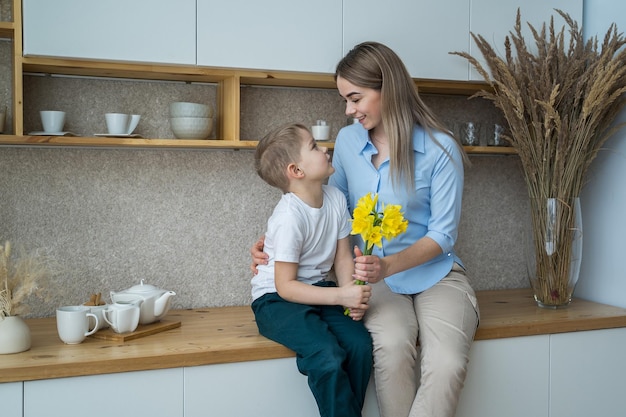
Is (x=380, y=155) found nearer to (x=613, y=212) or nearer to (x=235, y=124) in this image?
(x=235, y=124)

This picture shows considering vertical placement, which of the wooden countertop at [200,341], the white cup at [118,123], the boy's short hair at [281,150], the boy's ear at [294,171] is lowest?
the wooden countertop at [200,341]

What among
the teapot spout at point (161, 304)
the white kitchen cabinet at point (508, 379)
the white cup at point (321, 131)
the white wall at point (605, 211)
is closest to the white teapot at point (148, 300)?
the teapot spout at point (161, 304)

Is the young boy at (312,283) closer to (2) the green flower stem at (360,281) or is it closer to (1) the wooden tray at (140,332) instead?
(2) the green flower stem at (360,281)

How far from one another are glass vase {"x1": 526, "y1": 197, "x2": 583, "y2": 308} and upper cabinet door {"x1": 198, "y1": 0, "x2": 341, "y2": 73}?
3.11 ft

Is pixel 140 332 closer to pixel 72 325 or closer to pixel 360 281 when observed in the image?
pixel 72 325

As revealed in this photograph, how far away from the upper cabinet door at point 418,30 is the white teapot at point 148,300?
98 cm

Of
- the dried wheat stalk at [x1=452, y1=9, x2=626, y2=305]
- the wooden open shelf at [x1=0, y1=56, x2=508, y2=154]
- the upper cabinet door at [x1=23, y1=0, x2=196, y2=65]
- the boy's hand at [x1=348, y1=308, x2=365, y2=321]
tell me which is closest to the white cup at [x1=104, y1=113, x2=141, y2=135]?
the wooden open shelf at [x1=0, y1=56, x2=508, y2=154]

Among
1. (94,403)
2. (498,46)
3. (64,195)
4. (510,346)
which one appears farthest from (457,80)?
(94,403)

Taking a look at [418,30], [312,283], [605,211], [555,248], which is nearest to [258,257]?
[312,283]

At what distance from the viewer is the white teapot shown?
2.24 m

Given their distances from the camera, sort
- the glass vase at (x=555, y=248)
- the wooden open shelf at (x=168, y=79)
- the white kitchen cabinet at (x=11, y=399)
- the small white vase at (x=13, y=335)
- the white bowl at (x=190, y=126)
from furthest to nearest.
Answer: the glass vase at (x=555, y=248)
the white bowl at (x=190, y=126)
the wooden open shelf at (x=168, y=79)
the small white vase at (x=13, y=335)
the white kitchen cabinet at (x=11, y=399)

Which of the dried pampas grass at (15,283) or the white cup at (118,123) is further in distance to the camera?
the white cup at (118,123)

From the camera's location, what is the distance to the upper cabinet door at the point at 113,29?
6.92ft

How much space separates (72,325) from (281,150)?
2.51 feet
